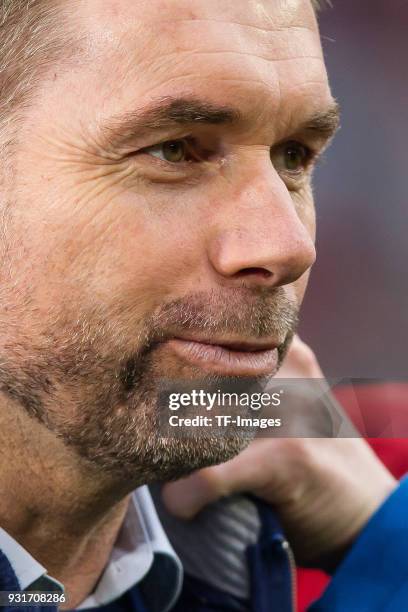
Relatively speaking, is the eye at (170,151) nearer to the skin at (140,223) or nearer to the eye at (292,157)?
the skin at (140,223)

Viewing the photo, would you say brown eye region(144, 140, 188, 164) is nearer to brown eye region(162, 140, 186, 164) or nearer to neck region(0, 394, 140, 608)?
brown eye region(162, 140, 186, 164)

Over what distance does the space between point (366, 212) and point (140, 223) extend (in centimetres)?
132

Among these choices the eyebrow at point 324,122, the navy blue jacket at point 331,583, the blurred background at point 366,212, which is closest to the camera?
Result: the eyebrow at point 324,122

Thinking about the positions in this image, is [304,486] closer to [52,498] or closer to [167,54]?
[52,498]

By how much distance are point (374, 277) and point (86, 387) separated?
119 centimetres

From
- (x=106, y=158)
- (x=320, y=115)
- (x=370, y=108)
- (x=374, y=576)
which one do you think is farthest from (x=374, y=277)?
(x=106, y=158)

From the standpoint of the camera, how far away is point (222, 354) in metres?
0.81

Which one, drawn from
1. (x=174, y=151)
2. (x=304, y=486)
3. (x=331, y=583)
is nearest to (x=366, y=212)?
(x=304, y=486)

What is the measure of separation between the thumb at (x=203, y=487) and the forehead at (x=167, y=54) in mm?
487

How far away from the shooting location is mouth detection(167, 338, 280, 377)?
806mm

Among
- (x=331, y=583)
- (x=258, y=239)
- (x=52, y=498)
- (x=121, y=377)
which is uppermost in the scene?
(x=258, y=239)

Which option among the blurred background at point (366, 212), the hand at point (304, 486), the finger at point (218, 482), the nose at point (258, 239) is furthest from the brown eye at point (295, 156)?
the blurred background at point (366, 212)

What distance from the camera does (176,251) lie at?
786mm

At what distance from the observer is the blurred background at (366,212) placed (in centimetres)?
173
